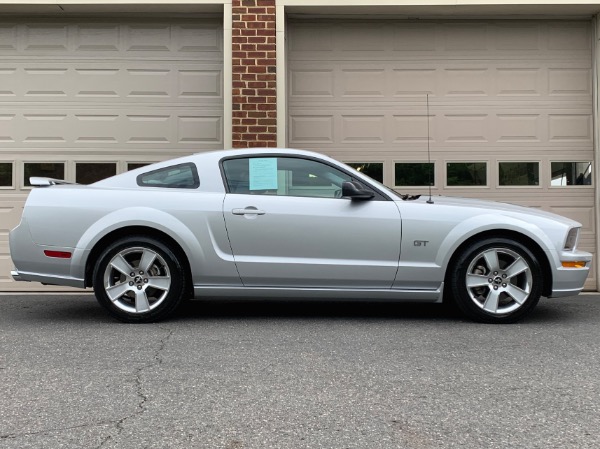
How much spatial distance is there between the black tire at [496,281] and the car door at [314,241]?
0.58 metres

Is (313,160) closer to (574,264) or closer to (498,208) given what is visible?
(498,208)

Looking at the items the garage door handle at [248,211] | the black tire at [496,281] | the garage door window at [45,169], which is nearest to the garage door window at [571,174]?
the black tire at [496,281]

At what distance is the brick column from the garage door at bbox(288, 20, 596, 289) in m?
0.51

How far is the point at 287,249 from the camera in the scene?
609 centimetres

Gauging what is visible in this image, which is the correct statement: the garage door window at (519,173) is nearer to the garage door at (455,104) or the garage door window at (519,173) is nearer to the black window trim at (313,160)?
the garage door at (455,104)

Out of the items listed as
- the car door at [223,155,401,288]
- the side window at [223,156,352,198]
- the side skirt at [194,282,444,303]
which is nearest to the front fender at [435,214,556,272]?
the side skirt at [194,282,444,303]

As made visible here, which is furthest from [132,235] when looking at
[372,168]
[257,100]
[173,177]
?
[372,168]

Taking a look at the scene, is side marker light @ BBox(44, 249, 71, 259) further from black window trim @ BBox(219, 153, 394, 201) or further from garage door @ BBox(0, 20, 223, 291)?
garage door @ BBox(0, 20, 223, 291)

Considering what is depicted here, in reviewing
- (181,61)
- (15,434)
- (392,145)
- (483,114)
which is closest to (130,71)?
(181,61)

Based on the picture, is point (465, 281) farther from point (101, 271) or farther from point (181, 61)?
point (181, 61)

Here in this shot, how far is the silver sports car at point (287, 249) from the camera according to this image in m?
6.04

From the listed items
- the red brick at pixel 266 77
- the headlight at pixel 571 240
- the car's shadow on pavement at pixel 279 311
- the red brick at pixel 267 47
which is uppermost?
the red brick at pixel 267 47

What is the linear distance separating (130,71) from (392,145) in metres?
3.39

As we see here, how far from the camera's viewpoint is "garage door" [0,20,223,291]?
901 cm
